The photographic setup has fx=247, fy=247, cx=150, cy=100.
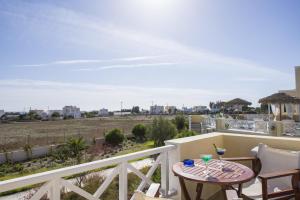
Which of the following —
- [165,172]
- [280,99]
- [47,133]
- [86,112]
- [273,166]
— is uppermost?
[86,112]

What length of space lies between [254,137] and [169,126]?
1035cm

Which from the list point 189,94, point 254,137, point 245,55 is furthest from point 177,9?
point 189,94

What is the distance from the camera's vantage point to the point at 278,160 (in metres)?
3.33

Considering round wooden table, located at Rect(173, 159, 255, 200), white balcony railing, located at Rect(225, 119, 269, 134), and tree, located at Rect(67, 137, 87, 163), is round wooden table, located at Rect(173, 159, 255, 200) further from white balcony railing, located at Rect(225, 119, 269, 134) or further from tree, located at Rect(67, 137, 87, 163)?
tree, located at Rect(67, 137, 87, 163)

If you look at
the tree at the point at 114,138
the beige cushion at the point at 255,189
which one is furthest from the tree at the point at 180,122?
the beige cushion at the point at 255,189

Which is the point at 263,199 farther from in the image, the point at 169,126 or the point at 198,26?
the point at 169,126

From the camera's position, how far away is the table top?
2430mm

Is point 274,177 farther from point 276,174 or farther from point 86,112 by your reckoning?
point 86,112

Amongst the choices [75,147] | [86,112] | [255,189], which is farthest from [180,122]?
[86,112]

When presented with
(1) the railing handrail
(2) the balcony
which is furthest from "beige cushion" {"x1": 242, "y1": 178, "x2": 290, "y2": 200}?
(1) the railing handrail

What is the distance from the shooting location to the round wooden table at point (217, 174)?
2.42 meters

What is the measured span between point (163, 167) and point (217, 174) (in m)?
1.00

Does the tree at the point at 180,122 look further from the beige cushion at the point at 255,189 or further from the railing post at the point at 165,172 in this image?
the beige cushion at the point at 255,189

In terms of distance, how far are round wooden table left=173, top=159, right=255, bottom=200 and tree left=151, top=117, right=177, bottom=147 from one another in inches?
441
